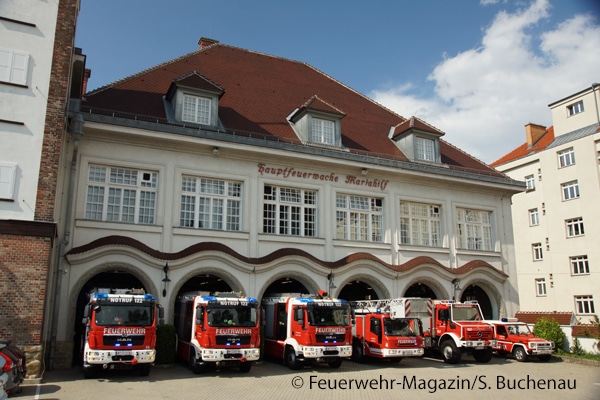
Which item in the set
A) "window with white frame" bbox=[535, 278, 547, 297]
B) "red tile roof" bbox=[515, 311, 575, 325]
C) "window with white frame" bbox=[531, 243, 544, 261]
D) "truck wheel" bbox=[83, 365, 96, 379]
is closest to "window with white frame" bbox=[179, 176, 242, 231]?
"truck wheel" bbox=[83, 365, 96, 379]

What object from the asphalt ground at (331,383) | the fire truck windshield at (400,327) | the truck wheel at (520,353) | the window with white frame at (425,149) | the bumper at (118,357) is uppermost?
the window with white frame at (425,149)

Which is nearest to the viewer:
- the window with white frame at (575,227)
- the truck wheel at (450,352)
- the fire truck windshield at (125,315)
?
the fire truck windshield at (125,315)

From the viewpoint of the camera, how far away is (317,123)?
24.3m

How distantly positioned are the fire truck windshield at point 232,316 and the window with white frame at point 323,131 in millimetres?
9616

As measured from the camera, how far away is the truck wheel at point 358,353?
2000 centimetres

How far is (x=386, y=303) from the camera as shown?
21.1m

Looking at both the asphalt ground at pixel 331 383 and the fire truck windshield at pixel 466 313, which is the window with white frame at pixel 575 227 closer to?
the fire truck windshield at pixel 466 313

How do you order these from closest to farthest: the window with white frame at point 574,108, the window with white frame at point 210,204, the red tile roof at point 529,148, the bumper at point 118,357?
the bumper at point 118,357 → the window with white frame at point 210,204 → the window with white frame at point 574,108 → the red tile roof at point 529,148

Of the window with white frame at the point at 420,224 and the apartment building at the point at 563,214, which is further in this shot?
the apartment building at the point at 563,214

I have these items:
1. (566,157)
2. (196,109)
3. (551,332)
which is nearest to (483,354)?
(551,332)

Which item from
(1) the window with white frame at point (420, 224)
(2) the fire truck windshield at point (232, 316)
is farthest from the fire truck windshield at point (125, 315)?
(1) the window with white frame at point (420, 224)

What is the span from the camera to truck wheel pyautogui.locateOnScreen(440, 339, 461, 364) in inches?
796

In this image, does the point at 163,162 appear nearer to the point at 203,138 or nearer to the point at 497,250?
the point at 203,138

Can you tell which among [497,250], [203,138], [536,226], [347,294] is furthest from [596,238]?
[203,138]
